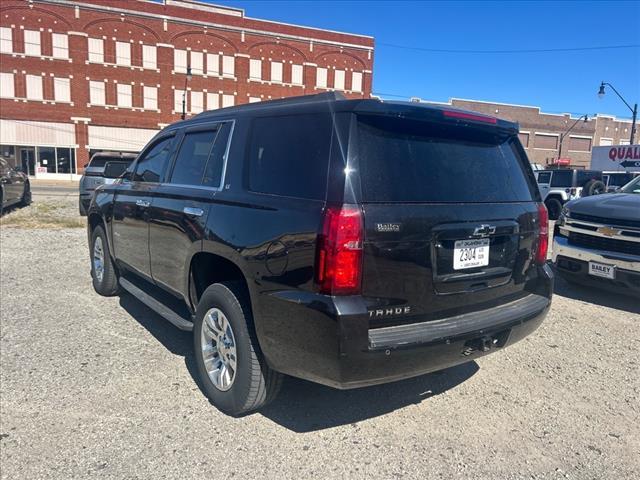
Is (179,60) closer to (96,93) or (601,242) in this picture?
(96,93)

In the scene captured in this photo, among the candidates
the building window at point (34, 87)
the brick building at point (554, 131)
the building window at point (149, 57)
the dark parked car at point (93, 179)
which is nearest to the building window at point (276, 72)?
the building window at point (149, 57)

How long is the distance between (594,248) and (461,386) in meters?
3.35

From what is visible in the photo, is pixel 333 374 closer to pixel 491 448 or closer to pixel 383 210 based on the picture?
pixel 383 210

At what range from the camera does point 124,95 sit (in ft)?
136

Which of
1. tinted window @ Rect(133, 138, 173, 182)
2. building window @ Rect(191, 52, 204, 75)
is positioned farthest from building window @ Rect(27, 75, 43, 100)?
tinted window @ Rect(133, 138, 173, 182)

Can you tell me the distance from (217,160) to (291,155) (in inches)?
33.6

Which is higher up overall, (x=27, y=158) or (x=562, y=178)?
(x=562, y=178)

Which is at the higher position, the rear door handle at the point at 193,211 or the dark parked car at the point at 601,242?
the rear door handle at the point at 193,211

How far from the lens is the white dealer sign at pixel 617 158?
90.6 feet

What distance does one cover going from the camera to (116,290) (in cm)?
569

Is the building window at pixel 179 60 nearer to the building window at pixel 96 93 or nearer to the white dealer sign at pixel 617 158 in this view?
the building window at pixel 96 93

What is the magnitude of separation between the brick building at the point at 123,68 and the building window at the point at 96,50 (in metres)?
0.08

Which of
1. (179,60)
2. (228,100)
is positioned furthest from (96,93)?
(228,100)

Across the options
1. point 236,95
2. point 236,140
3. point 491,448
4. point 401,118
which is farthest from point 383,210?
point 236,95
